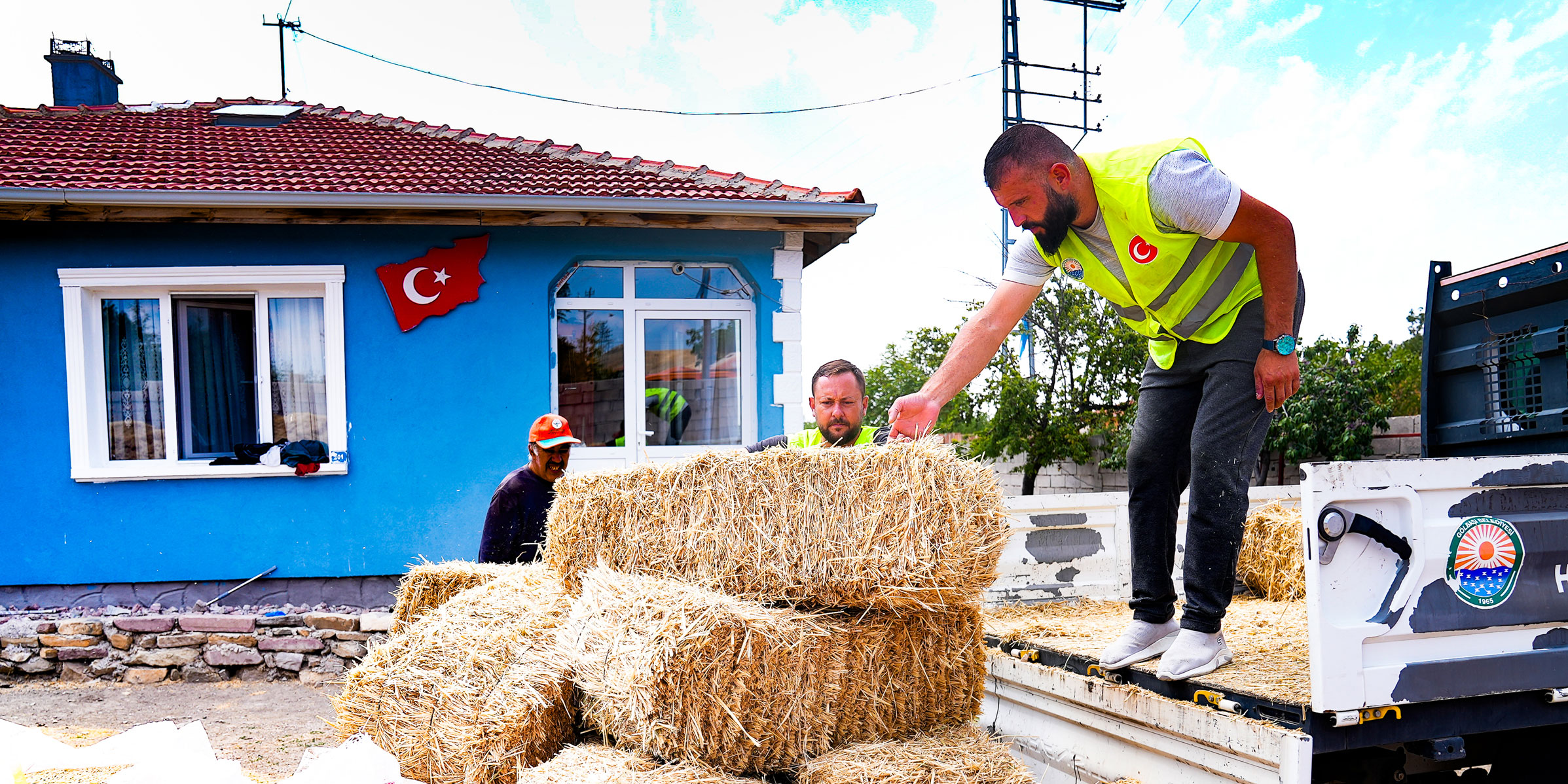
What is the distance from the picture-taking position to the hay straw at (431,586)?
4.73 metres

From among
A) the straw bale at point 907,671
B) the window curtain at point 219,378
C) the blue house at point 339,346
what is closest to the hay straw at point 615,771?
the straw bale at point 907,671

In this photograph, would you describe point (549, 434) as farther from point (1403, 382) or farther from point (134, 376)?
point (1403, 382)

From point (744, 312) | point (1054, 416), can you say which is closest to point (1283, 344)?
point (744, 312)

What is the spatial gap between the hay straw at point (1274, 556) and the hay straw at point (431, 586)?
3582 millimetres

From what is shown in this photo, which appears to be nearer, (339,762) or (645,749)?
(339,762)

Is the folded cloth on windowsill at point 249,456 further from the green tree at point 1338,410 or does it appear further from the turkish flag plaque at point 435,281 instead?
the green tree at point 1338,410

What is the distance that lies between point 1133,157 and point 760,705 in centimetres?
191

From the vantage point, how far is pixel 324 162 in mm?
8711

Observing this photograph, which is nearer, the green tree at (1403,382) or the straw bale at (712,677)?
the straw bale at (712,677)

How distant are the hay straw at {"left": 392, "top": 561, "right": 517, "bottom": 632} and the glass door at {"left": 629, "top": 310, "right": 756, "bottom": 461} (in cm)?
354

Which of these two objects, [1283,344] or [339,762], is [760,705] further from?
[1283,344]

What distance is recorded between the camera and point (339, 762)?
177cm

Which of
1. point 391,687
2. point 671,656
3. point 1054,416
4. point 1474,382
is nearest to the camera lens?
point 671,656

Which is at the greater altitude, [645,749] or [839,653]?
[839,653]
